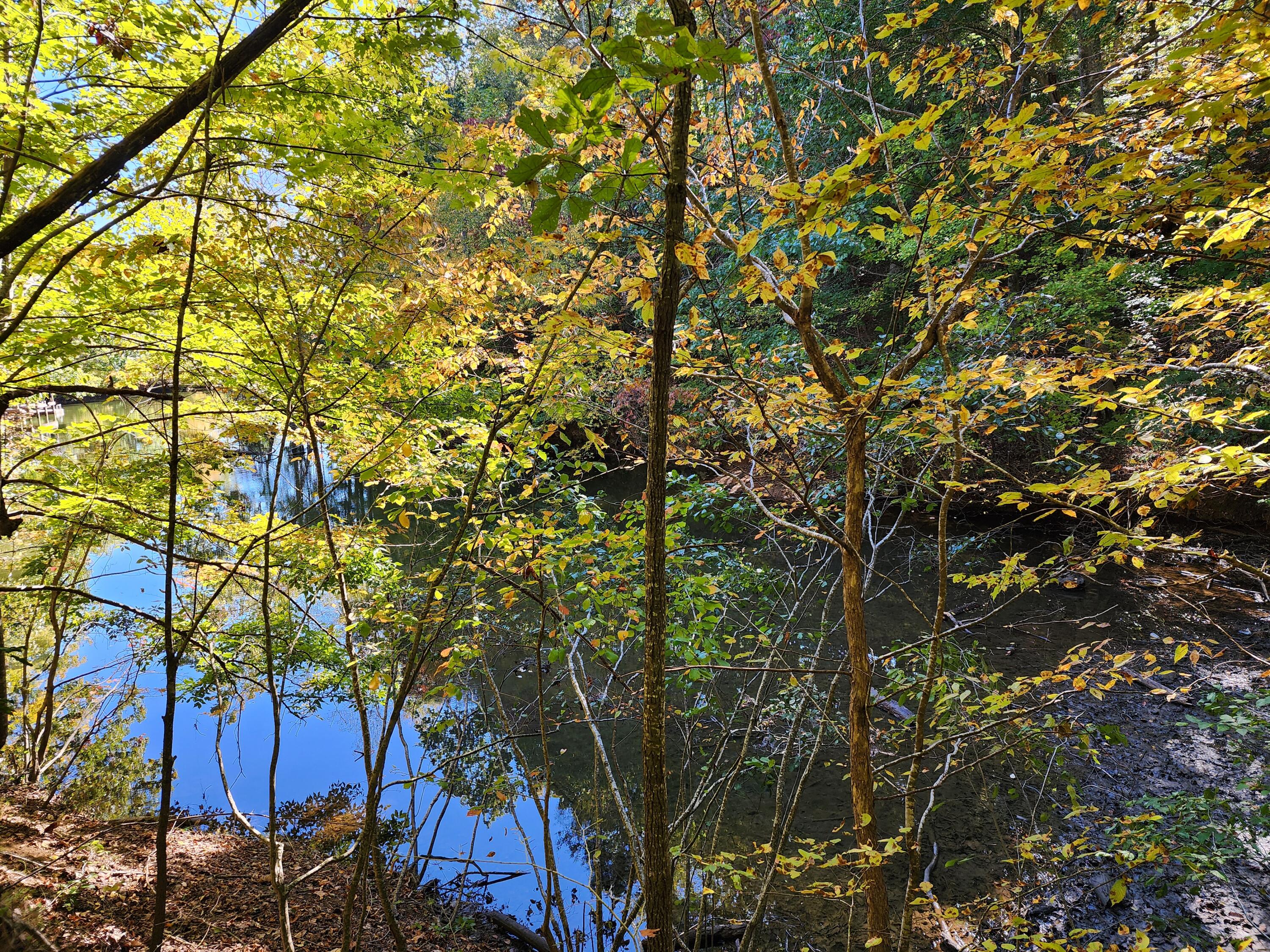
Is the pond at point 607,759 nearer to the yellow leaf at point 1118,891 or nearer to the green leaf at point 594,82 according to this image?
the yellow leaf at point 1118,891

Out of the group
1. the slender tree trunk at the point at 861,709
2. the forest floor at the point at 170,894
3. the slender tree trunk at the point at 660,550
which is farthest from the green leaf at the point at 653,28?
the forest floor at the point at 170,894

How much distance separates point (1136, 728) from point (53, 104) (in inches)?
321

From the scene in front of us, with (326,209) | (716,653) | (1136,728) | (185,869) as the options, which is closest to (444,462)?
(326,209)

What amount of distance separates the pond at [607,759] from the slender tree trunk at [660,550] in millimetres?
1436

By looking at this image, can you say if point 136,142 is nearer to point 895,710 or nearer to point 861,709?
point 861,709

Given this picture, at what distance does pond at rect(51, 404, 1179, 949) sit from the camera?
3.73m

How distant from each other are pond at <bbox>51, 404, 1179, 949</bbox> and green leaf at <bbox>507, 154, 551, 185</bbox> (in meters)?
2.20

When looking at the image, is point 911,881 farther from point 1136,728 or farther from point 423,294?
point 1136,728

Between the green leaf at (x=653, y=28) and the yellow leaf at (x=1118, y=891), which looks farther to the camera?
the yellow leaf at (x=1118, y=891)

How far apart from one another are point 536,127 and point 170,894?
471 cm

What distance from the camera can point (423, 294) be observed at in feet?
8.80

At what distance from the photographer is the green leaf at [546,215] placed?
3.05ft

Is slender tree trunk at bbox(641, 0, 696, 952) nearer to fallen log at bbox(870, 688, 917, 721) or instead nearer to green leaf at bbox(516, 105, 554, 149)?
green leaf at bbox(516, 105, 554, 149)

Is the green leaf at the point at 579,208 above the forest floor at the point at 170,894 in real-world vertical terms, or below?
above
